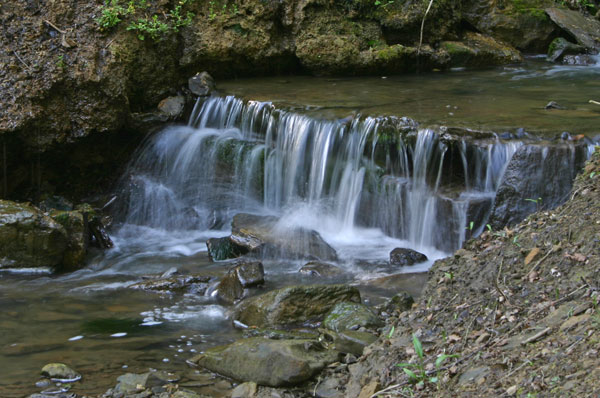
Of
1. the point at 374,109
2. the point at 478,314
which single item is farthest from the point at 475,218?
the point at 478,314

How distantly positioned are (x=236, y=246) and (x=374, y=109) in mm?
2412

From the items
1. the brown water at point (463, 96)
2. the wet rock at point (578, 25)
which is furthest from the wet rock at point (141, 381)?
the wet rock at point (578, 25)

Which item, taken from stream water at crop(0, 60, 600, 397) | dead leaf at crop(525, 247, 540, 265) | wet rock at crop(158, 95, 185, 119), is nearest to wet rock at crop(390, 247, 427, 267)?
stream water at crop(0, 60, 600, 397)

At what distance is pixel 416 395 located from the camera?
11.5 feet

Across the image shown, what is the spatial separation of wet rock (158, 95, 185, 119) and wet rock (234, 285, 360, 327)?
15.2 ft

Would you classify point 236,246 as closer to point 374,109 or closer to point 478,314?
point 374,109

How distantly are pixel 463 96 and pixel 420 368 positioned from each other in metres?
6.05

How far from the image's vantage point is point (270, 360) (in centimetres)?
447

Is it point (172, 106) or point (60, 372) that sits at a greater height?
point (172, 106)

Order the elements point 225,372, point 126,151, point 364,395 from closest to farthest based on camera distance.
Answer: point 364,395
point 225,372
point 126,151

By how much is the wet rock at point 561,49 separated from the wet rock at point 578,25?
9.8 inches

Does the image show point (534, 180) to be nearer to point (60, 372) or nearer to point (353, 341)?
point (353, 341)

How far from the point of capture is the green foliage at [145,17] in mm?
9141

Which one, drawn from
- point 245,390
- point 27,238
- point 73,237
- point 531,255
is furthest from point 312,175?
point 531,255
